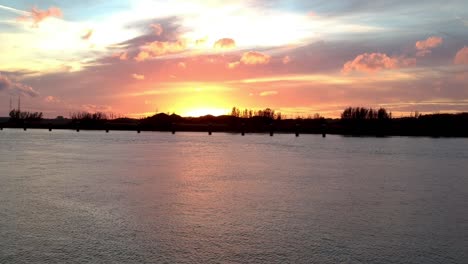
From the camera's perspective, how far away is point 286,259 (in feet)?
22.5

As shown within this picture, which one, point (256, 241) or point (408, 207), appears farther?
point (408, 207)

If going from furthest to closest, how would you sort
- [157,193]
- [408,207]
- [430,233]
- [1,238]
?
[157,193]
[408,207]
[430,233]
[1,238]

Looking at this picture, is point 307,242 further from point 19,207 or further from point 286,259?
point 19,207

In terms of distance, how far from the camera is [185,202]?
11.6 meters

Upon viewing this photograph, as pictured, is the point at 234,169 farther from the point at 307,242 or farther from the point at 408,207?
the point at 307,242

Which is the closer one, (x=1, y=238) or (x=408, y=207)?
(x=1, y=238)

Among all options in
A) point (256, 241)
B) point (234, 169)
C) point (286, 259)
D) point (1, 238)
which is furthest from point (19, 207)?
point (234, 169)

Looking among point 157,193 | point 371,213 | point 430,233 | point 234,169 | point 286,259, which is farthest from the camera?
point 234,169

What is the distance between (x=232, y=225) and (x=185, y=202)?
286 centimetres

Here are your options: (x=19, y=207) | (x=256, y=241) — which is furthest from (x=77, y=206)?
(x=256, y=241)

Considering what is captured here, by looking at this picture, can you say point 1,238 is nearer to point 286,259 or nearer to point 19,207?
point 19,207

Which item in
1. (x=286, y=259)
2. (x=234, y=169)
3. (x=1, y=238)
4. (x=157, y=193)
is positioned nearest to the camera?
(x=286, y=259)

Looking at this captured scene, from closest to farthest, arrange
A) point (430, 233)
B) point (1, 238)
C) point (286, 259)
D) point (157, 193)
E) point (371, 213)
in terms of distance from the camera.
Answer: point (286, 259), point (1, 238), point (430, 233), point (371, 213), point (157, 193)

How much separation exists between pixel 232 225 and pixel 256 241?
1.23 m
